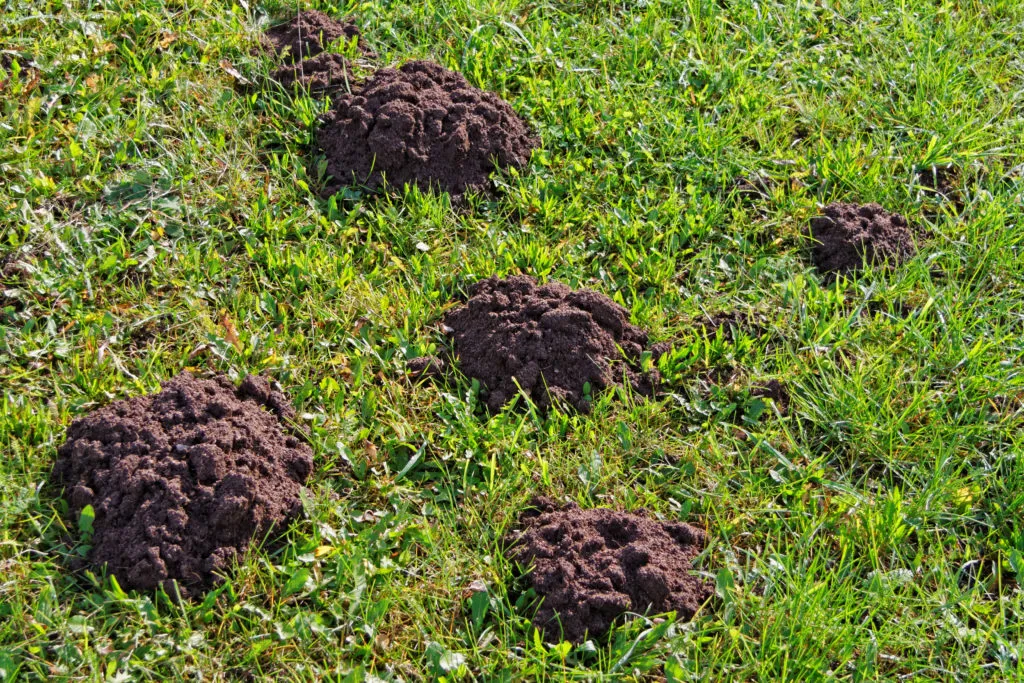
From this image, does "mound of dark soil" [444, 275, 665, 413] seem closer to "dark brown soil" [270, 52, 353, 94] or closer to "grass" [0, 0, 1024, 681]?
"grass" [0, 0, 1024, 681]

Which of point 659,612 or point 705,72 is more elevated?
point 705,72

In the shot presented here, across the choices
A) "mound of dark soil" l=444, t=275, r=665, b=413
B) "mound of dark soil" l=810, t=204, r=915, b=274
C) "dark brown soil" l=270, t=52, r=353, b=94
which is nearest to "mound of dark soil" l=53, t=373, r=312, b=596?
"mound of dark soil" l=444, t=275, r=665, b=413

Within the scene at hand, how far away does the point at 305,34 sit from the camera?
13.9 feet

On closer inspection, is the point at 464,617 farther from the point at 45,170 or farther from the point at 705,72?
the point at 705,72

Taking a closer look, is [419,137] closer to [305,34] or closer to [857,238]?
[305,34]

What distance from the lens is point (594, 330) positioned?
3.35m

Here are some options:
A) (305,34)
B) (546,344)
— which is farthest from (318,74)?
(546,344)

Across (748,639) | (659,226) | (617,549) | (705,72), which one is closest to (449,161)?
(659,226)

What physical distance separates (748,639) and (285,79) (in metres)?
2.86

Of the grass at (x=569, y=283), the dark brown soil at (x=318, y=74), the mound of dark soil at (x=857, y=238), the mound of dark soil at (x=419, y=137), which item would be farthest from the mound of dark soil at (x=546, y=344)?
the dark brown soil at (x=318, y=74)

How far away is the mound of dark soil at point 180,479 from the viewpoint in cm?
274

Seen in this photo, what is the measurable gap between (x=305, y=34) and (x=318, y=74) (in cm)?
26

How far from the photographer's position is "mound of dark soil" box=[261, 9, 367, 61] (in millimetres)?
4203

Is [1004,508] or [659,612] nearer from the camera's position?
[659,612]
